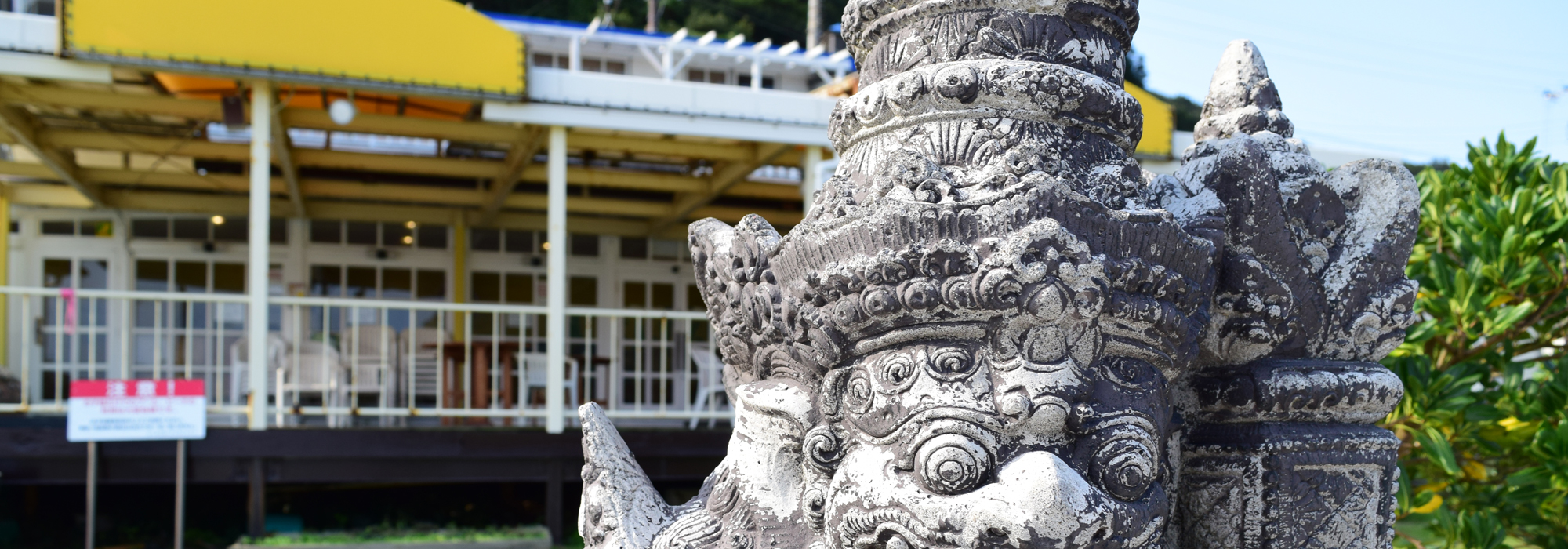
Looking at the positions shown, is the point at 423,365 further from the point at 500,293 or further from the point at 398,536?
the point at 398,536

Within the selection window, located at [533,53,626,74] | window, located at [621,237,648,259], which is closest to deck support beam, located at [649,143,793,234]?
window, located at [621,237,648,259]

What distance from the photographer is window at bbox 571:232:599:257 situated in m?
9.04

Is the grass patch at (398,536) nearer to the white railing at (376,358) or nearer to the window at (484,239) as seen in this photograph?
the white railing at (376,358)

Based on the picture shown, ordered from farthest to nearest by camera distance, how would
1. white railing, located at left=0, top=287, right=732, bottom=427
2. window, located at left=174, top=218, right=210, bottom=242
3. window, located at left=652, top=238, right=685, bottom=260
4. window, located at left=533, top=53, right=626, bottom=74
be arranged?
window, located at left=533, top=53, right=626, bottom=74 < window, located at left=652, top=238, right=685, bottom=260 < window, located at left=174, top=218, right=210, bottom=242 < white railing, located at left=0, top=287, right=732, bottom=427

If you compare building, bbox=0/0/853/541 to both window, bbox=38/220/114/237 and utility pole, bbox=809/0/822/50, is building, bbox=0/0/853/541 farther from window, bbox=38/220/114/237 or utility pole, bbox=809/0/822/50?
utility pole, bbox=809/0/822/50

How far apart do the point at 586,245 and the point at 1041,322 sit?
8126 mm

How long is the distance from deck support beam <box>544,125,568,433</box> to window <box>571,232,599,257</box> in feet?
11.3

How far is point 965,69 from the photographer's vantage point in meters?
1.46

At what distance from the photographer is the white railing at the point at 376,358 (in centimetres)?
609

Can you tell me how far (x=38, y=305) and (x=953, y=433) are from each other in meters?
8.88

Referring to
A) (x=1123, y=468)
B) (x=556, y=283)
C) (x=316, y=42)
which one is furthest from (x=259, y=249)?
(x=1123, y=468)

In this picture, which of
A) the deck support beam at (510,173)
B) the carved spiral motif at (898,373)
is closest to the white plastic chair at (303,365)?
the deck support beam at (510,173)

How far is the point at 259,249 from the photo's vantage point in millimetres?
5066

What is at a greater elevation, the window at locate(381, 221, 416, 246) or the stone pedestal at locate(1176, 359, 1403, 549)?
the window at locate(381, 221, 416, 246)
